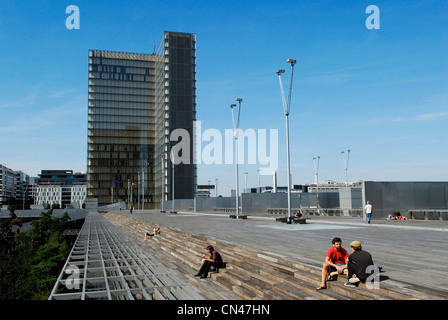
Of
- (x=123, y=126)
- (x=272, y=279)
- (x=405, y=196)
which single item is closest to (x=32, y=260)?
(x=272, y=279)

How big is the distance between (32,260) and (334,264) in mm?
31795

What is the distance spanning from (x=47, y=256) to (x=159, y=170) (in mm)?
96593

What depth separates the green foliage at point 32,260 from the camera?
24.3 m

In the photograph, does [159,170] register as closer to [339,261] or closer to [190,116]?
[190,116]

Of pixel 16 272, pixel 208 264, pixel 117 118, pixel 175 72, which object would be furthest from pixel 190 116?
pixel 208 264

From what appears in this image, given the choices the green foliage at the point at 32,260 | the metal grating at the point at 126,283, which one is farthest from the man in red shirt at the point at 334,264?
the green foliage at the point at 32,260

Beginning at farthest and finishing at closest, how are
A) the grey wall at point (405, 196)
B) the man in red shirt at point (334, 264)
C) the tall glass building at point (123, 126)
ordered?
the tall glass building at point (123, 126), the grey wall at point (405, 196), the man in red shirt at point (334, 264)

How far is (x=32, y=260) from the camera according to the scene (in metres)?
32.2

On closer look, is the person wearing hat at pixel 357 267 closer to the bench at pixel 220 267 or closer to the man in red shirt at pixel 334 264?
the man in red shirt at pixel 334 264

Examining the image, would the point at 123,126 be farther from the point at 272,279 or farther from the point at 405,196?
the point at 272,279

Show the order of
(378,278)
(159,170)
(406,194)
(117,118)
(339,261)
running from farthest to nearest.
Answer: (117,118), (159,170), (406,194), (339,261), (378,278)

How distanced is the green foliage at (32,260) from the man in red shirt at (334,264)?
67.5 feet
